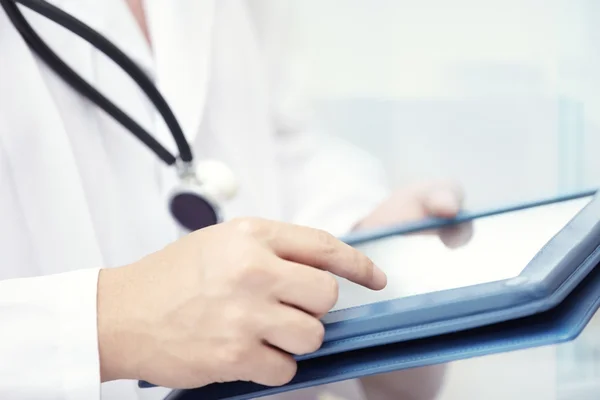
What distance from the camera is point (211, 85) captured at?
0.70 m

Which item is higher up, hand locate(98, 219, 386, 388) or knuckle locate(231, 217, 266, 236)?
knuckle locate(231, 217, 266, 236)

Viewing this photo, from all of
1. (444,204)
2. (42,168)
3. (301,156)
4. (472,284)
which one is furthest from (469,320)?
(301,156)

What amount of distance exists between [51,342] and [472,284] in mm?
236

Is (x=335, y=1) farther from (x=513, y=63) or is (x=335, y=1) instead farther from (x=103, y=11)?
(x=103, y=11)

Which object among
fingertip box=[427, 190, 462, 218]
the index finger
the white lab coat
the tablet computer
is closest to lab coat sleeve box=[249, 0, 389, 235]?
the white lab coat

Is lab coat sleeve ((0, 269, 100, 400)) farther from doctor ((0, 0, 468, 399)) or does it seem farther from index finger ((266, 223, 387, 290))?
index finger ((266, 223, 387, 290))

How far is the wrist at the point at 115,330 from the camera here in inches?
14.7

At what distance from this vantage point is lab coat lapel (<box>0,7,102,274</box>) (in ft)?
1.75

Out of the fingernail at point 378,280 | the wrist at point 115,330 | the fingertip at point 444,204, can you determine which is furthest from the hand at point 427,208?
the wrist at point 115,330

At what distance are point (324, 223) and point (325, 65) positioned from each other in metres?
0.38

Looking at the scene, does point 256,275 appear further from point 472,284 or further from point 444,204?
point 444,204

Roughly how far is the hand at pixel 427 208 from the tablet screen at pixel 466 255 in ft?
0.04

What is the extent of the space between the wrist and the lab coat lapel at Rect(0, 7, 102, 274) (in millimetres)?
164

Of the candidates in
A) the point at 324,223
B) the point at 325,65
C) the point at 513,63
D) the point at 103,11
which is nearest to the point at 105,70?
the point at 103,11
